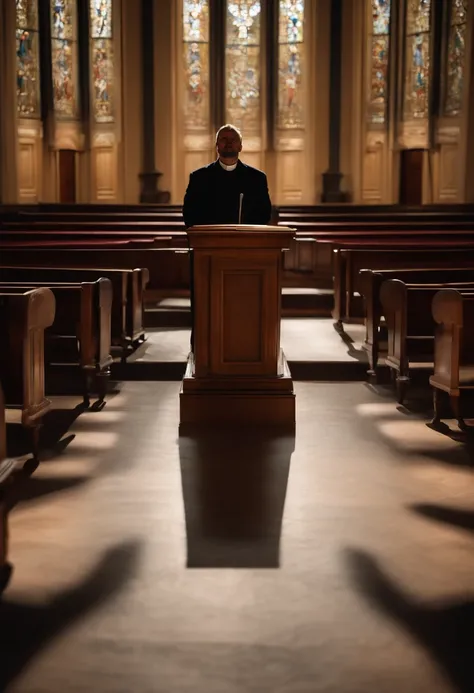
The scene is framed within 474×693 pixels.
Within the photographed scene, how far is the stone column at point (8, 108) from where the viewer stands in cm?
1435

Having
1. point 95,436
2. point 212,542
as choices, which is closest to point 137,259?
point 95,436

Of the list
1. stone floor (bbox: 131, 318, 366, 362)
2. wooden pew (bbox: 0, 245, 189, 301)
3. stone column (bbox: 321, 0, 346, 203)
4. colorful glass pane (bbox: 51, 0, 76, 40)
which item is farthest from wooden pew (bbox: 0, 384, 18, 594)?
colorful glass pane (bbox: 51, 0, 76, 40)

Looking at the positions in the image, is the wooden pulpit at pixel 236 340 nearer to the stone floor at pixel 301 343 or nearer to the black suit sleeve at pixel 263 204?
the black suit sleeve at pixel 263 204

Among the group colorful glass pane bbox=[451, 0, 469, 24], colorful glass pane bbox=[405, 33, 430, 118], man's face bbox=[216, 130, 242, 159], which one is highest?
colorful glass pane bbox=[451, 0, 469, 24]

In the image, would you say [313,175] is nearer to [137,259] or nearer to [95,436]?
[137,259]

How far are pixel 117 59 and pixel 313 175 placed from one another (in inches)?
156

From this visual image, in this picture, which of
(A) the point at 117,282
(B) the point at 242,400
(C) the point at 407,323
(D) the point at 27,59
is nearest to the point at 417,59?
(D) the point at 27,59

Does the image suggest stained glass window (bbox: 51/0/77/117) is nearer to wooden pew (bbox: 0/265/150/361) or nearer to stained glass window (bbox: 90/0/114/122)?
stained glass window (bbox: 90/0/114/122)

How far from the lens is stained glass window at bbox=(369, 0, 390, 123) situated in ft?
50.5

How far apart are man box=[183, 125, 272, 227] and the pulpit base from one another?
1039 millimetres

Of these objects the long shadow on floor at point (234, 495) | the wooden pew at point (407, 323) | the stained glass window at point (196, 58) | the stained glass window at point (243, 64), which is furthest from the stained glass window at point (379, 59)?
the long shadow on floor at point (234, 495)

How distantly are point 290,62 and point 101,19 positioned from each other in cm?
339

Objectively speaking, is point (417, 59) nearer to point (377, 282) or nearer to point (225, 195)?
point (377, 282)

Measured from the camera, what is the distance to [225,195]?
5.07 m
